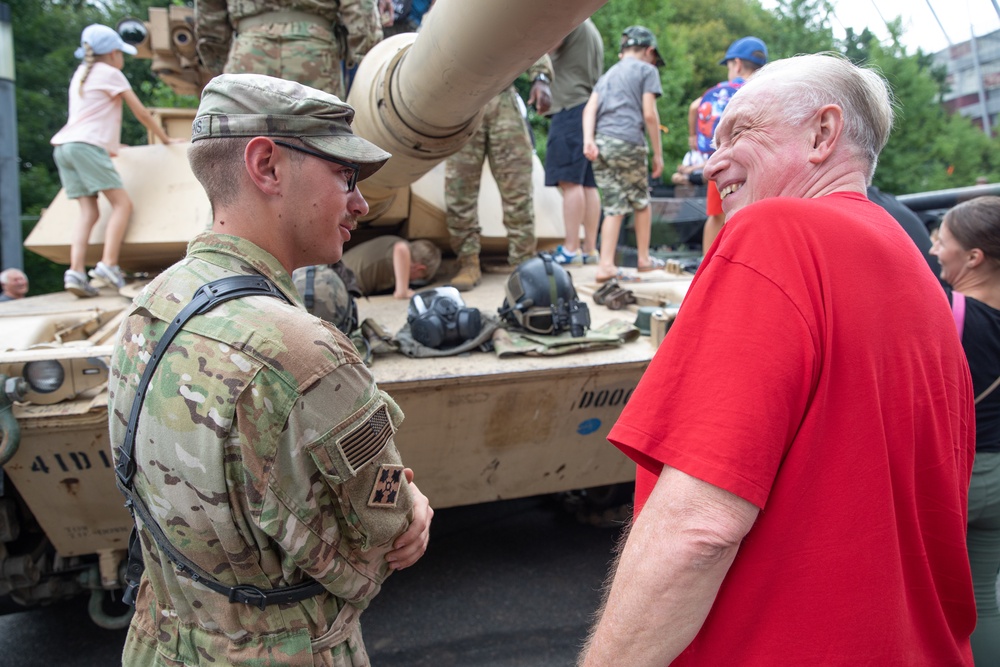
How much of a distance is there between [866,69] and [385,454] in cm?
103

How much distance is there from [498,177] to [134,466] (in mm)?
3294

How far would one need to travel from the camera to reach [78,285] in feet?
12.5

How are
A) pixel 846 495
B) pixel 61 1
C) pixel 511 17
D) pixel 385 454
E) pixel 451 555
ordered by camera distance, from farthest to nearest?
1. pixel 61 1
2. pixel 451 555
3. pixel 511 17
4. pixel 385 454
5. pixel 846 495

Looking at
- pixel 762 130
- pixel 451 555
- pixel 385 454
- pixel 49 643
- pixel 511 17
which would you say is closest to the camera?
pixel 762 130

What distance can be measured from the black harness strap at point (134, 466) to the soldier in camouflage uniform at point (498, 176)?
2.91 m

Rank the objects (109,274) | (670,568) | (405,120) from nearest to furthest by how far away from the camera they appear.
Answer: (670,568)
(405,120)
(109,274)

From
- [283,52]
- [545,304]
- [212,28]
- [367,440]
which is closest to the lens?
[367,440]

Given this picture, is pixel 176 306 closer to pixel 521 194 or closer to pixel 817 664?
pixel 817 664

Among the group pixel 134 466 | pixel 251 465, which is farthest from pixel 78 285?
pixel 251 465

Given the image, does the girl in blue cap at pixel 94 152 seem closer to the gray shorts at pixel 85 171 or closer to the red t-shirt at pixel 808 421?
the gray shorts at pixel 85 171

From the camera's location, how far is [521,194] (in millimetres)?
4379

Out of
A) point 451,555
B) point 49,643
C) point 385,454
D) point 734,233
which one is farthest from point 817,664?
point 49,643

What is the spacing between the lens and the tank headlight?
2543mm

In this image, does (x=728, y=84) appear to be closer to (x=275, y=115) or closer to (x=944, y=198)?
(x=944, y=198)
